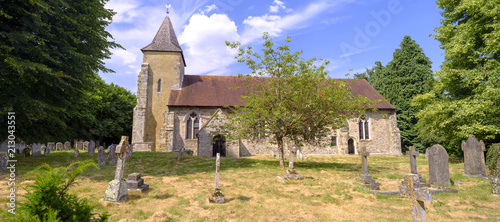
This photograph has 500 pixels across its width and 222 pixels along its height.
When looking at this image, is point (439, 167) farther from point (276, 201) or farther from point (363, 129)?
point (363, 129)

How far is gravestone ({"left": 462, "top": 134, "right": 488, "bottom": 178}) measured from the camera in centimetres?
1119

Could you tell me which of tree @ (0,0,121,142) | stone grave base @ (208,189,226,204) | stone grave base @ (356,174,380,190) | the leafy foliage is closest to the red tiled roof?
tree @ (0,0,121,142)

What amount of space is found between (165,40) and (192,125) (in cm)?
1071

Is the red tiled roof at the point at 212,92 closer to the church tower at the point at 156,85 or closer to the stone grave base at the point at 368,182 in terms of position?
the church tower at the point at 156,85

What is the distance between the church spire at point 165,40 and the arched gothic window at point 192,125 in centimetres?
781

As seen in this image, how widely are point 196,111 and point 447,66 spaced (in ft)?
69.4

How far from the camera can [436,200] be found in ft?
24.7

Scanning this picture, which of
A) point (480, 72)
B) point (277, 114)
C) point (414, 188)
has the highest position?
point (480, 72)

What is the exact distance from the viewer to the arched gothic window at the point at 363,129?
86.8 feet

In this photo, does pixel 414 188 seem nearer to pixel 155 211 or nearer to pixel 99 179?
pixel 155 211

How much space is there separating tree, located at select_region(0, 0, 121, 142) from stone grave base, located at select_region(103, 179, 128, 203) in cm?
574

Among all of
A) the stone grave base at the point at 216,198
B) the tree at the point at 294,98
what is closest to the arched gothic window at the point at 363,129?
the tree at the point at 294,98

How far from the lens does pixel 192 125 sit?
24.2 metres

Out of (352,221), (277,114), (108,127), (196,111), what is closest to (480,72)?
(277,114)
